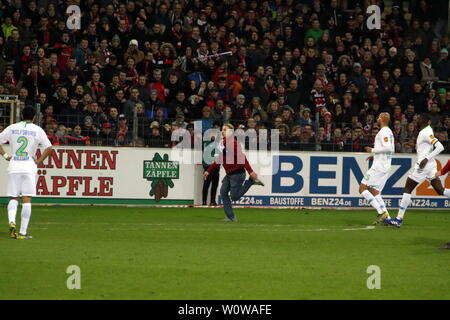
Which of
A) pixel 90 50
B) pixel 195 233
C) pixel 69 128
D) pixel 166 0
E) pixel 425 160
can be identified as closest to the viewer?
pixel 195 233

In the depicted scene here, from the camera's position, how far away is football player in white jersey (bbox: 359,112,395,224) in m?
18.4

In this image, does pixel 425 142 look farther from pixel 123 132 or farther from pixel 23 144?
pixel 123 132

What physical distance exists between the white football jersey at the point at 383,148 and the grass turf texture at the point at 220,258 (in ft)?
4.47

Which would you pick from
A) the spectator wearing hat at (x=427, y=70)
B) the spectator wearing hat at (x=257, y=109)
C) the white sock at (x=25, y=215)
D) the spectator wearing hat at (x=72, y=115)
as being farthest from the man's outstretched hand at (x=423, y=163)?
the spectator wearing hat at (x=427, y=70)

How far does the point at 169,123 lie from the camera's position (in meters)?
22.8

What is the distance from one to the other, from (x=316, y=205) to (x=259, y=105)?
321 centimetres

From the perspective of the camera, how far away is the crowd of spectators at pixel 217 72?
22875 millimetres

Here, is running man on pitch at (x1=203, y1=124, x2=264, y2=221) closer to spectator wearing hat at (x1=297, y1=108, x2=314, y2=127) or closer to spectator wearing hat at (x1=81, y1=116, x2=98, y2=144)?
spectator wearing hat at (x1=81, y1=116, x2=98, y2=144)

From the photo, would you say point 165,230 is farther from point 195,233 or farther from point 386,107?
point 386,107

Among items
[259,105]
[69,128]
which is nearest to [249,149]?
[259,105]

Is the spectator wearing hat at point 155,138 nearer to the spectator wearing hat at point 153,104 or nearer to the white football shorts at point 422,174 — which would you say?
the spectator wearing hat at point 153,104

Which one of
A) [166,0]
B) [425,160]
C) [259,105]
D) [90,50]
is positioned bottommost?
[425,160]

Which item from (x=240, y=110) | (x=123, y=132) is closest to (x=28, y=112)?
(x=123, y=132)

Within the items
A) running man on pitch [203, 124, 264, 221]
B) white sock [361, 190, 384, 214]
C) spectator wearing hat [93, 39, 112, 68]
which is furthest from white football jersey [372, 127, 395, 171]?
spectator wearing hat [93, 39, 112, 68]
